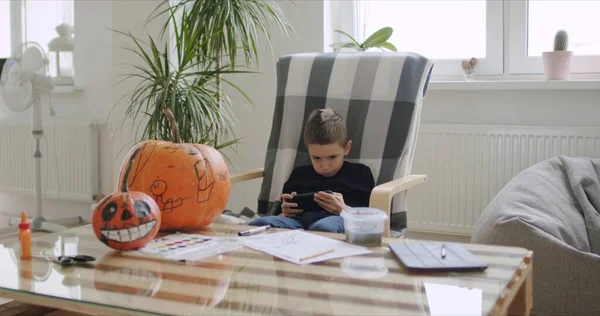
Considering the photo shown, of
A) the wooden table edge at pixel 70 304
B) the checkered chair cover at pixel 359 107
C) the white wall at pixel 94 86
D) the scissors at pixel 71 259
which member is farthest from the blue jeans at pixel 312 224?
the white wall at pixel 94 86

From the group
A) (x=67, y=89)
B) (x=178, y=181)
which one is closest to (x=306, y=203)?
(x=178, y=181)

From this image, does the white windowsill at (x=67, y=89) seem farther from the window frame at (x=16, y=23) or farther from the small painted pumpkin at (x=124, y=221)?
the small painted pumpkin at (x=124, y=221)

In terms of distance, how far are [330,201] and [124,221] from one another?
2.38 ft

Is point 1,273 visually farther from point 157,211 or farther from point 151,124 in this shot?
point 151,124

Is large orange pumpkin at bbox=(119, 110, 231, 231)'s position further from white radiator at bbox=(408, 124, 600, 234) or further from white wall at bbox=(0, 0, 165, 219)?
white wall at bbox=(0, 0, 165, 219)

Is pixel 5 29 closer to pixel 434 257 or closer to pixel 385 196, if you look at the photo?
pixel 385 196

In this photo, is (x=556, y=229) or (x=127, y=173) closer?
(x=127, y=173)

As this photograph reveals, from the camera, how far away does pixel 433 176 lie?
3.37m

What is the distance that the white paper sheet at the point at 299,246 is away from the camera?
5.19 ft

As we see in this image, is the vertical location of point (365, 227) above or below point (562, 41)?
below

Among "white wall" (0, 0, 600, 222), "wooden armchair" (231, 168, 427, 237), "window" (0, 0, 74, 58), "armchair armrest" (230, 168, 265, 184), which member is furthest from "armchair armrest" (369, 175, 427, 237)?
"window" (0, 0, 74, 58)

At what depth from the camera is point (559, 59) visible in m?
3.15

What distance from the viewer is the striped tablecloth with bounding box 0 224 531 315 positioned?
1.24 m

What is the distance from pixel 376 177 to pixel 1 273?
1.36 m
